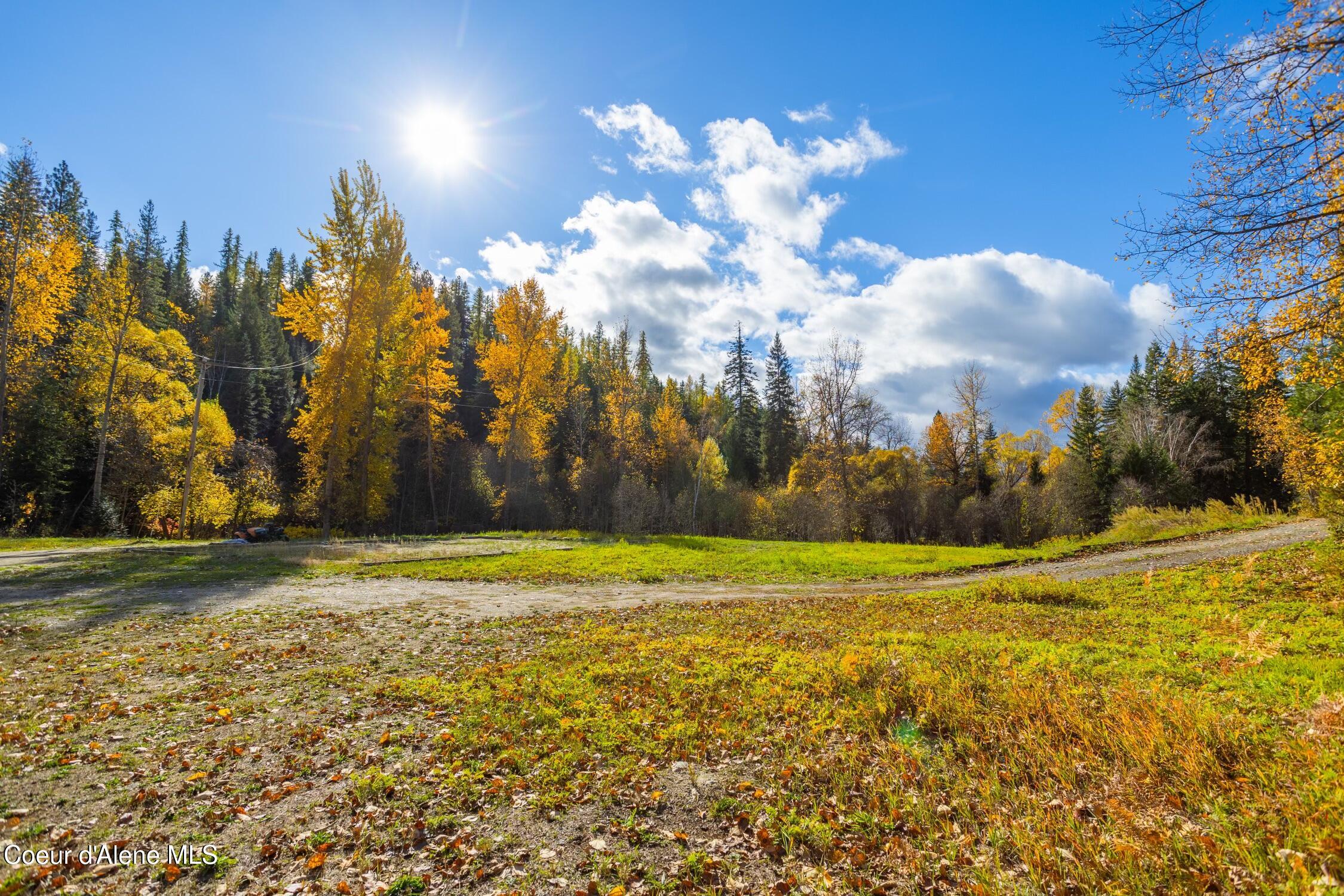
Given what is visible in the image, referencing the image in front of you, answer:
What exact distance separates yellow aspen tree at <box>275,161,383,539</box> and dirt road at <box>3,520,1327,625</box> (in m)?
12.1

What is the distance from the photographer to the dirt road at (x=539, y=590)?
11.1 m

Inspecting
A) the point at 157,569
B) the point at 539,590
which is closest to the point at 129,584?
the point at 157,569

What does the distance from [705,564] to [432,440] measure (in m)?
21.9

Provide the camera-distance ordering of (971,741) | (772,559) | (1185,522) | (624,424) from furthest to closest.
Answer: (624,424)
(1185,522)
(772,559)
(971,741)

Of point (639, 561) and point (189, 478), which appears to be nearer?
point (639, 561)

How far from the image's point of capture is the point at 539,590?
14859 millimetres

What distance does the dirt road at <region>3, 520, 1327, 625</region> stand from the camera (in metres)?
11.1

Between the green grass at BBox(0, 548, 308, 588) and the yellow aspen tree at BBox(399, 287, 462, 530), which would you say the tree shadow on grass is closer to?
the green grass at BBox(0, 548, 308, 588)

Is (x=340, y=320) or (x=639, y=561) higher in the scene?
(x=340, y=320)

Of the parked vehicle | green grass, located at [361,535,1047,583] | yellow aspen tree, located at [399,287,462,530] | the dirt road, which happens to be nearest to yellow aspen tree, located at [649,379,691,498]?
yellow aspen tree, located at [399,287,462,530]

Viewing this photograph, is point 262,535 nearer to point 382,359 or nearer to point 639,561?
point 382,359

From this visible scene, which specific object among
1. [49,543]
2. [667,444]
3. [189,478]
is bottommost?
[49,543]

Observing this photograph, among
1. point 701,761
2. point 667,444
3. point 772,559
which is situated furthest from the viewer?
point 667,444

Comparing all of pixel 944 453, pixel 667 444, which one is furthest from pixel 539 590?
pixel 944 453
